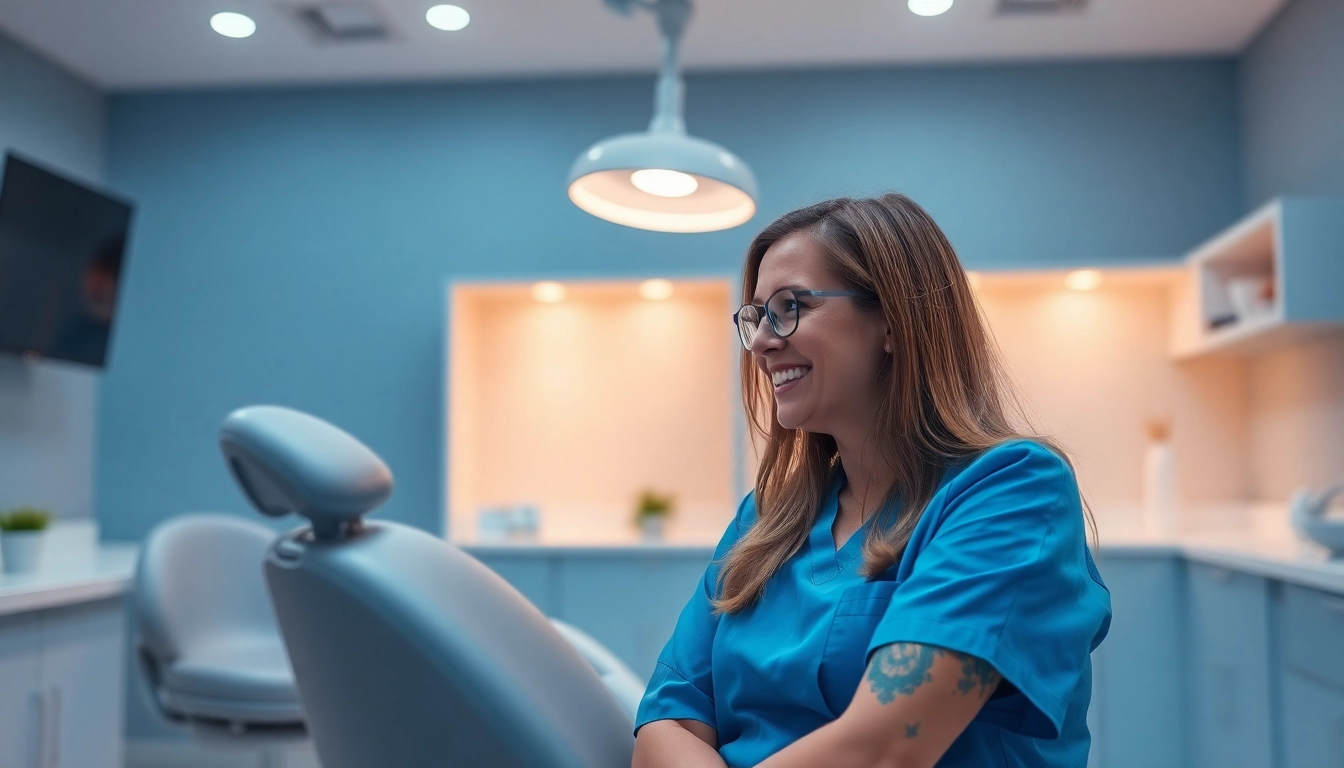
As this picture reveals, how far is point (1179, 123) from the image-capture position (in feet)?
13.0

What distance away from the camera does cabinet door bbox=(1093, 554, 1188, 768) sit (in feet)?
10.7

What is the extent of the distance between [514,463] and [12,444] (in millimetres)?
1669

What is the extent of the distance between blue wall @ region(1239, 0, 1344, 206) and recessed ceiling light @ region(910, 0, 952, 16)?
1.07 meters

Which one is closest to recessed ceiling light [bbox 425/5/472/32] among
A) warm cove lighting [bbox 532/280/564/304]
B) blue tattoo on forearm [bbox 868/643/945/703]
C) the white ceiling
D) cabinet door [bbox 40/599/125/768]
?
the white ceiling

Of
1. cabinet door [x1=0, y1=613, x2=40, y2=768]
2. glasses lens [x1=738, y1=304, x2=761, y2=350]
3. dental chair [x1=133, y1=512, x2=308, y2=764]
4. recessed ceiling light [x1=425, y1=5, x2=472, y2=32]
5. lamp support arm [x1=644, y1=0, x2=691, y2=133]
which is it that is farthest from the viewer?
recessed ceiling light [x1=425, y1=5, x2=472, y2=32]

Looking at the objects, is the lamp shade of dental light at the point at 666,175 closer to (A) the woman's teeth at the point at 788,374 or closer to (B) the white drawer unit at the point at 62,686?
(A) the woman's teeth at the point at 788,374

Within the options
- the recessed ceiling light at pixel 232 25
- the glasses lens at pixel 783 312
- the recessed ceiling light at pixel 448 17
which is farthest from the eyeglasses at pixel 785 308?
the recessed ceiling light at pixel 232 25

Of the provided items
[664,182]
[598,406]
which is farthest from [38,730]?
[664,182]

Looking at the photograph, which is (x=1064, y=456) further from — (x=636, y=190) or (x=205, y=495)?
(x=205, y=495)

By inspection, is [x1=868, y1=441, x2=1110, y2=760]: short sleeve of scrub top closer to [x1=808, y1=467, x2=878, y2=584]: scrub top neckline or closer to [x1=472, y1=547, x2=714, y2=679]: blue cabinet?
[x1=808, y1=467, x2=878, y2=584]: scrub top neckline

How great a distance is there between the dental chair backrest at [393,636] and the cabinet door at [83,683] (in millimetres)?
2183

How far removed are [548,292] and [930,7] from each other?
159 cm

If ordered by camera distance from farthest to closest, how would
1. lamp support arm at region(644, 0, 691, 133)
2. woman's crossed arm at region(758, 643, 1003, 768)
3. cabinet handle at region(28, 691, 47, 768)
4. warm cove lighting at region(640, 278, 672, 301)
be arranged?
1. warm cove lighting at region(640, 278, 672, 301)
2. cabinet handle at region(28, 691, 47, 768)
3. lamp support arm at region(644, 0, 691, 133)
4. woman's crossed arm at region(758, 643, 1003, 768)

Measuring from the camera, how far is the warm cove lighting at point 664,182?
86.7 inches
